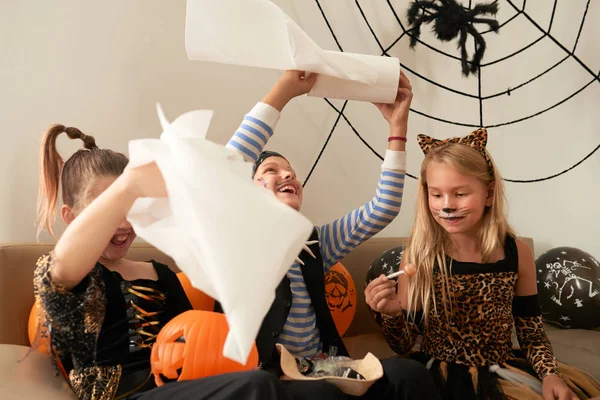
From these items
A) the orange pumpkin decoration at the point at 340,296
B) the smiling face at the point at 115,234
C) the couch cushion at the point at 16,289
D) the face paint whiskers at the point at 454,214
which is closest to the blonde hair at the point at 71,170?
the smiling face at the point at 115,234

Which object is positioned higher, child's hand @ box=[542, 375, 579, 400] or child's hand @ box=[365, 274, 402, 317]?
child's hand @ box=[365, 274, 402, 317]

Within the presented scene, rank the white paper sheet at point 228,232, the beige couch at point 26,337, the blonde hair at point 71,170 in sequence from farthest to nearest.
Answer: the blonde hair at point 71,170
the beige couch at point 26,337
the white paper sheet at point 228,232

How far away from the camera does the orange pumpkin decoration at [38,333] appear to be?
87 centimetres

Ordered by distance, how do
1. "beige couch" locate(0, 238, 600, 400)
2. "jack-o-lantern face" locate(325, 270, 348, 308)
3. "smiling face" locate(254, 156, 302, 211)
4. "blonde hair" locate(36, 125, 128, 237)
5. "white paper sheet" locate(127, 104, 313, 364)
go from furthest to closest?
"jack-o-lantern face" locate(325, 270, 348, 308)
"smiling face" locate(254, 156, 302, 211)
"blonde hair" locate(36, 125, 128, 237)
"beige couch" locate(0, 238, 600, 400)
"white paper sheet" locate(127, 104, 313, 364)

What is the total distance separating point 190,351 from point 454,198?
684 millimetres

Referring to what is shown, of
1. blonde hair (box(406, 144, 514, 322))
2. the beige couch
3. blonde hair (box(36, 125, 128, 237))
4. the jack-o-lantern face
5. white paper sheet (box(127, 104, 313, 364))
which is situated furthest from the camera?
the jack-o-lantern face

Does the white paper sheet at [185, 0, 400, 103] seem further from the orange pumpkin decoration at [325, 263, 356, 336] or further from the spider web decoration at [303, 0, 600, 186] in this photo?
the spider web decoration at [303, 0, 600, 186]

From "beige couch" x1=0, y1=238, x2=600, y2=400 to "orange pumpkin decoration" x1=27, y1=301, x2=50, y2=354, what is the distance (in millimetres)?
27

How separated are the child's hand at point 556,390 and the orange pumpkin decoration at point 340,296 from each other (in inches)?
19.7

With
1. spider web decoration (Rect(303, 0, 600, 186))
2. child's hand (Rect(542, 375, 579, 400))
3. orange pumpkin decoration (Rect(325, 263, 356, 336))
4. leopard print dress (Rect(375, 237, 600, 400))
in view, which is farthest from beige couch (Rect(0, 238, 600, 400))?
spider web decoration (Rect(303, 0, 600, 186))

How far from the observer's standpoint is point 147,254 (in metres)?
1.40

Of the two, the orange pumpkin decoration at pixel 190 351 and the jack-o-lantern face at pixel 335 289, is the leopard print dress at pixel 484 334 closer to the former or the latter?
the jack-o-lantern face at pixel 335 289

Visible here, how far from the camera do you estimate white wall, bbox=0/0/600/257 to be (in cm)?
147

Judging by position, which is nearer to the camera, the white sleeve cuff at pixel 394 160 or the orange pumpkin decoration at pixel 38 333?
the orange pumpkin decoration at pixel 38 333
